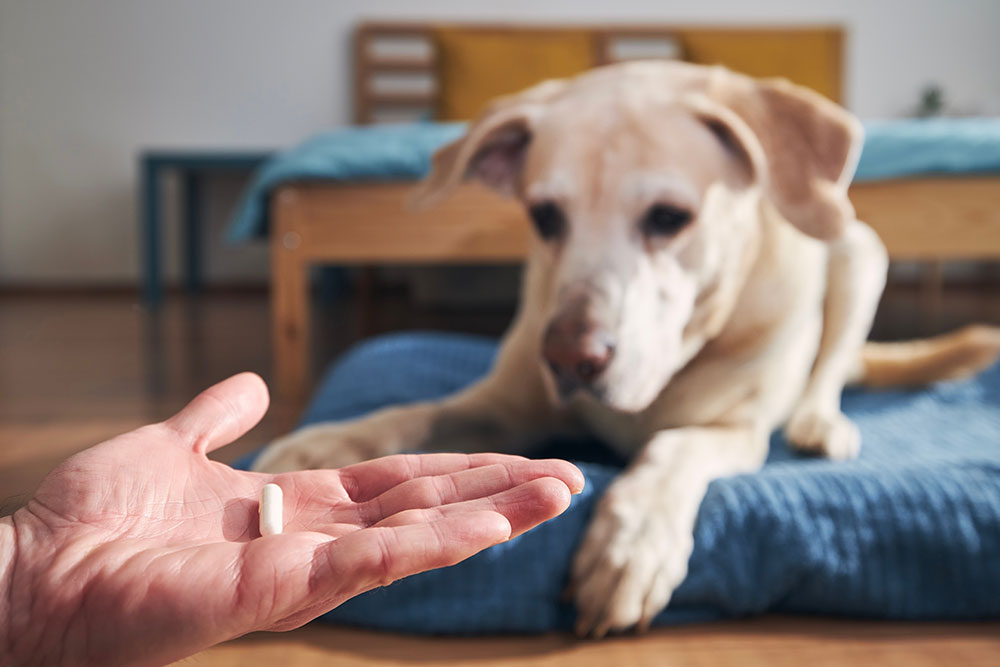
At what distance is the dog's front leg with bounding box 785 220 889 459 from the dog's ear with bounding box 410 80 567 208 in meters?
0.46

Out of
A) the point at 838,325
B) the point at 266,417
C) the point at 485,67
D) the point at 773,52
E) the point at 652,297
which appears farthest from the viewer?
the point at 773,52

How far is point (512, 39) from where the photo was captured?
4.11m

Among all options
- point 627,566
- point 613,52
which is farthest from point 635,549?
point 613,52

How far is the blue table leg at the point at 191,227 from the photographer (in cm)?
409

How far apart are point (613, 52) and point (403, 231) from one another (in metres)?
2.83

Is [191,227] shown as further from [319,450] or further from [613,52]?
[319,450]

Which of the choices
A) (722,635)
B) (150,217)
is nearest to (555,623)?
(722,635)

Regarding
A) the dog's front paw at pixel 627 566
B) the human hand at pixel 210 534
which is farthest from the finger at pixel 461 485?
the dog's front paw at pixel 627 566

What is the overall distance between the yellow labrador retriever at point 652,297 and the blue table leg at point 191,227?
321cm

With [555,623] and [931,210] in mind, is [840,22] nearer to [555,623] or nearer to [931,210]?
[931,210]

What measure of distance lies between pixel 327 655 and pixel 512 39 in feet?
12.2

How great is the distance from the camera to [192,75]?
4.22 meters

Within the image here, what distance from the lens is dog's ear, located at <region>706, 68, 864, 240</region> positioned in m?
1.00

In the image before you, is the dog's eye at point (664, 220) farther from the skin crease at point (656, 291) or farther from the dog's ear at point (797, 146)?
the dog's ear at point (797, 146)
